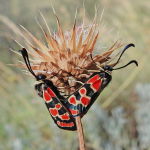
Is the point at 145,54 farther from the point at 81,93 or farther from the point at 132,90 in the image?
the point at 81,93

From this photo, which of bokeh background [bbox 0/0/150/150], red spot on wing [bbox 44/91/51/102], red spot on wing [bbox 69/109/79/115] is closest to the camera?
red spot on wing [bbox 69/109/79/115]

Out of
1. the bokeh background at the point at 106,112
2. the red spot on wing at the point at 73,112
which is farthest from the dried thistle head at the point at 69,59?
the bokeh background at the point at 106,112

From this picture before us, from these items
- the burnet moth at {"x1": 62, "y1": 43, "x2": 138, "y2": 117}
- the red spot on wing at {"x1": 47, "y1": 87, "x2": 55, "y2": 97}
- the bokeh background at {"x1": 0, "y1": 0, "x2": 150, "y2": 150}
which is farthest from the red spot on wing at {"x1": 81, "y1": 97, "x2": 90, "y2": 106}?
the bokeh background at {"x1": 0, "y1": 0, "x2": 150, "y2": 150}

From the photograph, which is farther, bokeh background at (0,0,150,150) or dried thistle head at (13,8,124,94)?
bokeh background at (0,0,150,150)

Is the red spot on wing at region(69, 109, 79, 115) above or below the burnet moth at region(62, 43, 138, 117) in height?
below

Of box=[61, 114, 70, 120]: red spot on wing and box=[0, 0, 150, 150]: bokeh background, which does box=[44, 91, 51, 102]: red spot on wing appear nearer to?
box=[61, 114, 70, 120]: red spot on wing

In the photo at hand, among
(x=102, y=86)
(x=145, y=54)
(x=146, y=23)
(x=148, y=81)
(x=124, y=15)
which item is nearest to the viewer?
(x=102, y=86)

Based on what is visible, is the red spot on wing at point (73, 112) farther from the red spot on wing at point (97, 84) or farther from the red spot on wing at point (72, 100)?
the red spot on wing at point (97, 84)

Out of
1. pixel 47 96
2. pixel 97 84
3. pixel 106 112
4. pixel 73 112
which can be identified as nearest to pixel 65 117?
pixel 73 112

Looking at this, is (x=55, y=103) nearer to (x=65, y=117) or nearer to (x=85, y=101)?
(x=65, y=117)

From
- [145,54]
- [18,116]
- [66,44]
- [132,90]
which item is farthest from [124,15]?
[66,44]

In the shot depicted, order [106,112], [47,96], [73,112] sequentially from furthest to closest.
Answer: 1. [106,112]
2. [47,96]
3. [73,112]
